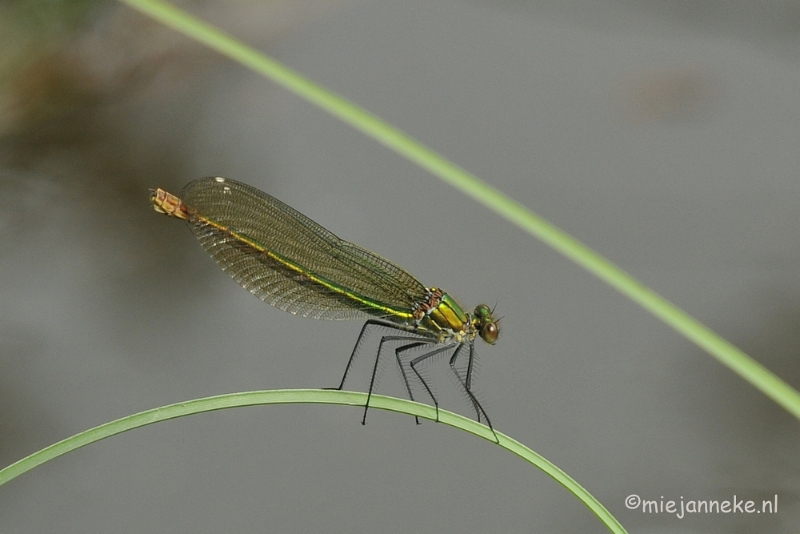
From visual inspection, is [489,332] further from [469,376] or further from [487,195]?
[487,195]

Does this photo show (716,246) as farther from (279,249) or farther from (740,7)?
(279,249)

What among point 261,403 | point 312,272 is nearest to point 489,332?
point 312,272

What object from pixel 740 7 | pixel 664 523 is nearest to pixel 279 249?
pixel 664 523

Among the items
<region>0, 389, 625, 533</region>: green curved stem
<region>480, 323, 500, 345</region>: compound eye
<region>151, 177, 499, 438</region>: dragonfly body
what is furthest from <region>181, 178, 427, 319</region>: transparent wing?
<region>0, 389, 625, 533</region>: green curved stem

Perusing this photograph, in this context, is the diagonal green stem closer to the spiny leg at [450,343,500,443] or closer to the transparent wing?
the transparent wing

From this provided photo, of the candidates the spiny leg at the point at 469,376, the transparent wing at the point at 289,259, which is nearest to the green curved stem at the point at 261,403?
the spiny leg at the point at 469,376

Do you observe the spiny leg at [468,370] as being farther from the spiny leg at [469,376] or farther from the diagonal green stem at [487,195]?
the diagonal green stem at [487,195]
